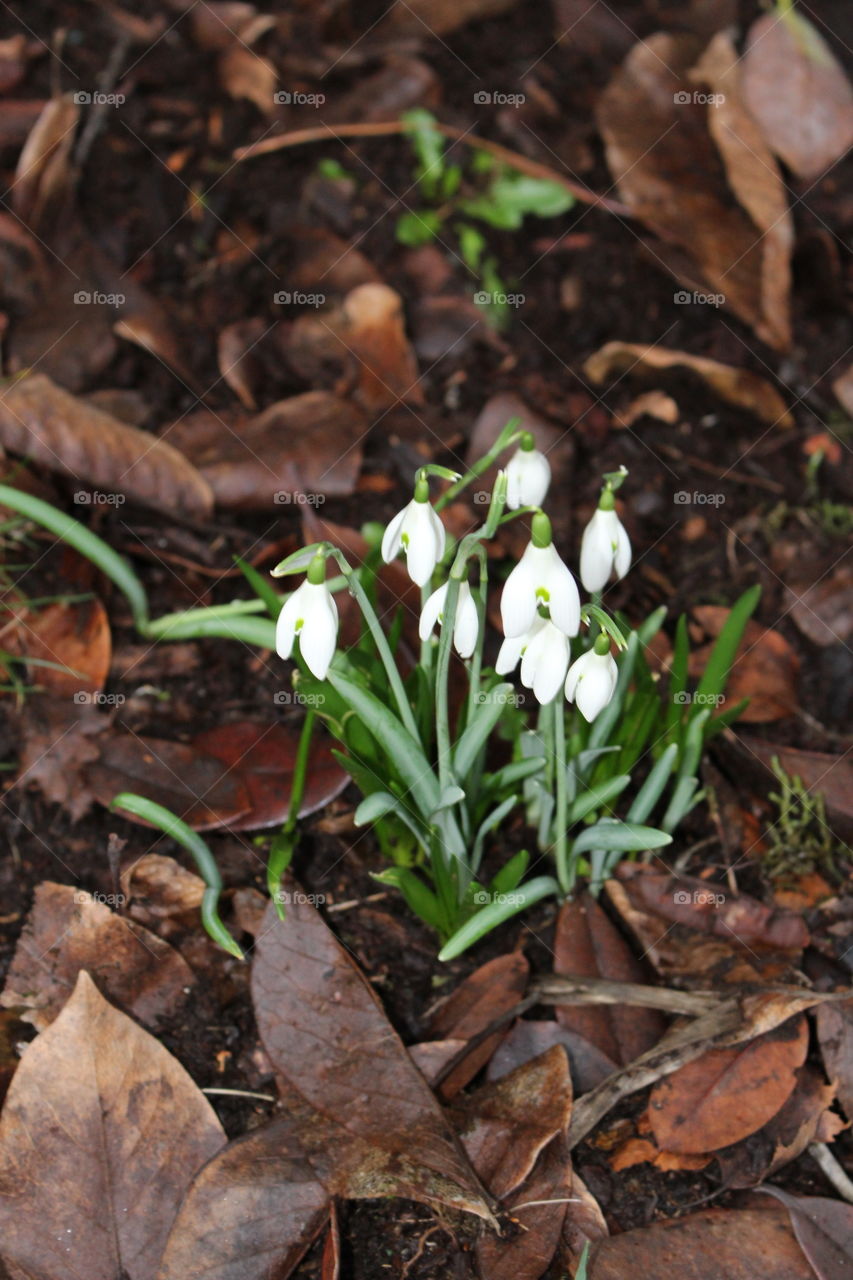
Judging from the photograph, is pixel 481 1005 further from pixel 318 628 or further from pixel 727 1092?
pixel 318 628

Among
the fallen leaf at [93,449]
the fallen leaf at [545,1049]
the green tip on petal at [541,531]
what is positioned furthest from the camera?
the fallen leaf at [93,449]

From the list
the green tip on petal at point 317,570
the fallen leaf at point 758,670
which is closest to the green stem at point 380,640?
the green tip on petal at point 317,570

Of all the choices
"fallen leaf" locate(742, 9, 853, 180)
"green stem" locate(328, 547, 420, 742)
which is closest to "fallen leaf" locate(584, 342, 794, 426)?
"fallen leaf" locate(742, 9, 853, 180)

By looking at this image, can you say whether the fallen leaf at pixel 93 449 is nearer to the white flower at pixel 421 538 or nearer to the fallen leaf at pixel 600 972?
the white flower at pixel 421 538

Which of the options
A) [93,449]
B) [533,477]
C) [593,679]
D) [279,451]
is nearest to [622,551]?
[533,477]

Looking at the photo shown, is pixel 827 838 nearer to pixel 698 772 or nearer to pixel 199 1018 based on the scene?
pixel 698 772
